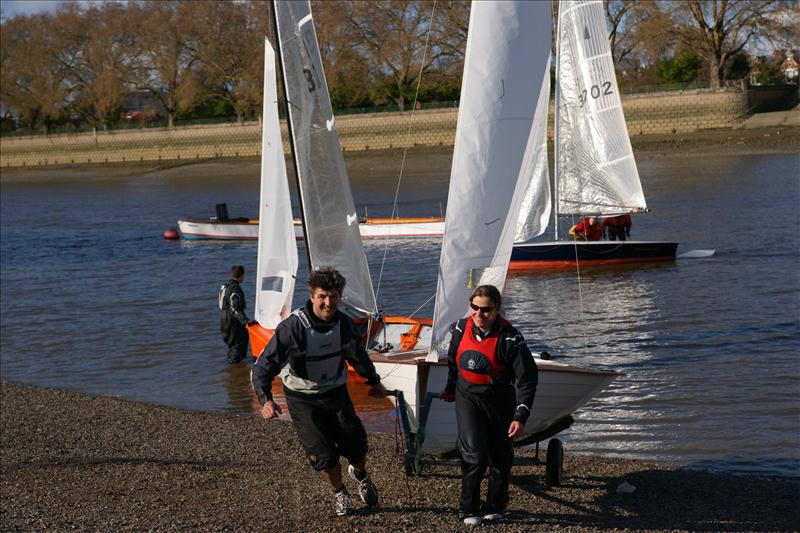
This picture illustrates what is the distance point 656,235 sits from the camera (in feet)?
89.1

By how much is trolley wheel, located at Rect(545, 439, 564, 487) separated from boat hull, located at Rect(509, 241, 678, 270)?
46.6ft

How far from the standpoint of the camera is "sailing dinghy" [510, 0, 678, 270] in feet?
71.4

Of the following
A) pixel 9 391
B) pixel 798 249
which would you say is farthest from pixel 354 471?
pixel 798 249

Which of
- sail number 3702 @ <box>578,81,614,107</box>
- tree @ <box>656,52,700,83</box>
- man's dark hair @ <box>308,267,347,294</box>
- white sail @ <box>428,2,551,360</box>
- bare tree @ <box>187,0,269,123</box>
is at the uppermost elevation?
bare tree @ <box>187,0,269,123</box>

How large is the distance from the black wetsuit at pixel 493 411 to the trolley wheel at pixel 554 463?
947 mm

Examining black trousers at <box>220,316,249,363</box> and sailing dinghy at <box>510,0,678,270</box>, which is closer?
black trousers at <box>220,316,249,363</box>

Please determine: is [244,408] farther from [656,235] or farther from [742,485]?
[656,235]

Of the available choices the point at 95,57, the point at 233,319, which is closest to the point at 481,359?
the point at 233,319

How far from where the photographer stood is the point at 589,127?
2202cm

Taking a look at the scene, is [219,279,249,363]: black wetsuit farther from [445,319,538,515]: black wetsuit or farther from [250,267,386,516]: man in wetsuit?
[445,319,538,515]: black wetsuit

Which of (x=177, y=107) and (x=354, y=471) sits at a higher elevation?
(x=177, y=107)

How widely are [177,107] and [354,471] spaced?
7787cm

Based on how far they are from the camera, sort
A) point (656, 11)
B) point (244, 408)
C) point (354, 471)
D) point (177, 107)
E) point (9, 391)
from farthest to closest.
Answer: point (177, 107)
point (656, 11)
point (9, 391)
point (244, 408)
point (354, 471)

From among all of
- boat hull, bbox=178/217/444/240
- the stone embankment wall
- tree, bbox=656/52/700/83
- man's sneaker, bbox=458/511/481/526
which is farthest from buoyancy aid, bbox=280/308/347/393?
tree, bbox=656/52/700/83
